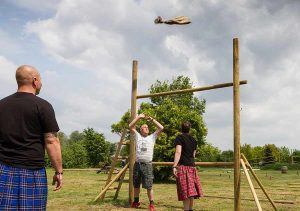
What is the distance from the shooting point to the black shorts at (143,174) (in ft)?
26.1

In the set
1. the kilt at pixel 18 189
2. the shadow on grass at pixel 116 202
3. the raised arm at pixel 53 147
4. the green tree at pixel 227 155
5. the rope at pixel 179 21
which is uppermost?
the rope at pixel 179 21

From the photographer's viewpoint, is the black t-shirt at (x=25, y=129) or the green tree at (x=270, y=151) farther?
the green tree at (x=270, y=151)

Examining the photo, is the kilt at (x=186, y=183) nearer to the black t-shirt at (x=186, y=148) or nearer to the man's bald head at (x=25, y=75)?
the black t-shirt at (x=186, y=148)

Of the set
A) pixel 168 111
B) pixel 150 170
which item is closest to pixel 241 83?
pixel 150 170

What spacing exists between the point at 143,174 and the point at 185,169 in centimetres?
150

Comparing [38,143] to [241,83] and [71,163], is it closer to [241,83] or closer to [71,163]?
[241,83]

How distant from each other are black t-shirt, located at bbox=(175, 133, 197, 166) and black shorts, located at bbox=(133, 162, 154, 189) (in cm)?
141

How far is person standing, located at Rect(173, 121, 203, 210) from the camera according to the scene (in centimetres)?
667

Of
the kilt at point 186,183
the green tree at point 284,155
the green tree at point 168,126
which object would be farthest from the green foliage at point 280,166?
the kilt at point 186,183

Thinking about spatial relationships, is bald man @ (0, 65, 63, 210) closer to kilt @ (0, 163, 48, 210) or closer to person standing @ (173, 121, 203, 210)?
kilt @ (0, 163, 48, 210)

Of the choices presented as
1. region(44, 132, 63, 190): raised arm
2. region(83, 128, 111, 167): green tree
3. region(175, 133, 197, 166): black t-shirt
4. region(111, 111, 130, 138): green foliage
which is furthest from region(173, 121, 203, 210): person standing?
region(83, 128, 111, 167): green tree

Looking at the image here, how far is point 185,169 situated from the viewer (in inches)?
266

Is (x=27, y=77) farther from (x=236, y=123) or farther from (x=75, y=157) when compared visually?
(x=75, y=157)

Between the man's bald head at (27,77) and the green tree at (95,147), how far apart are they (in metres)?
37.4
